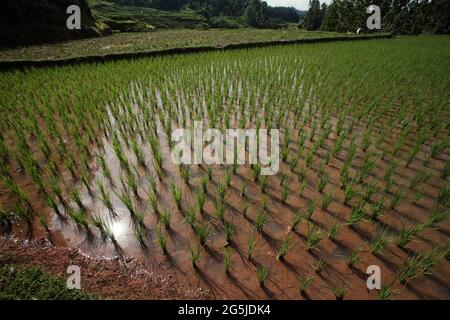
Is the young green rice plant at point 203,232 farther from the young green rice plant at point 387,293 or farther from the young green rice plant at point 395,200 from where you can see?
the young green rice plant at point 395,200

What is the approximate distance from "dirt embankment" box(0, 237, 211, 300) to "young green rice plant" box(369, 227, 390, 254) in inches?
53.4

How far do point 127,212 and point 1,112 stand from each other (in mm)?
3876

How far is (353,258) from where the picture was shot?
195 centimetres

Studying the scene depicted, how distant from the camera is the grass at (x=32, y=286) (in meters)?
1.61

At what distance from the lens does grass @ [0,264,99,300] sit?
161cm

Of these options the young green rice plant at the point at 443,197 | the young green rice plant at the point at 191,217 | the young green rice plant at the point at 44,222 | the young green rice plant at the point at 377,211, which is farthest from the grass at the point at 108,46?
the young green rice plant at the point at 443,197

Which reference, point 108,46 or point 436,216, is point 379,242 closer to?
point 436,216

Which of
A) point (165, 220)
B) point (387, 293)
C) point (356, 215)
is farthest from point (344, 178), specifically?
point (165, 220)

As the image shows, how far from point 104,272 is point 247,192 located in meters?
1.52

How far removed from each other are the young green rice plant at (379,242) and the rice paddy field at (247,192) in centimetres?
2

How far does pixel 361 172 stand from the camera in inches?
113

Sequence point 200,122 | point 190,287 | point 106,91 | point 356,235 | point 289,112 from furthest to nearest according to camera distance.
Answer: point 106,91
point 289,112
point 200,122
point 356,235
point 190,287
